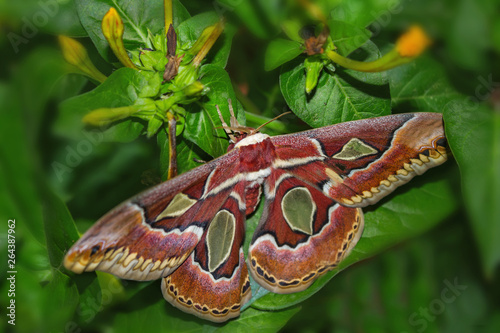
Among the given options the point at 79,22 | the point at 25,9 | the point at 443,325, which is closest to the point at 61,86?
the point at 79,22

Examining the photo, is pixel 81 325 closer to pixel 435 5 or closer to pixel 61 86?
pixel 61 86

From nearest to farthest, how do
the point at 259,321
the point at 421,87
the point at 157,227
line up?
1. the point at 157,227
2. the point at 259,321
3. the point at 421,87

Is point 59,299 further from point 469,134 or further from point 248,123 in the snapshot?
point 469,134

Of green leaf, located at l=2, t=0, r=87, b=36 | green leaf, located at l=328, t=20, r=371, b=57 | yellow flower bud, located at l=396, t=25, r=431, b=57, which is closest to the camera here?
yellow flower bud, located at l=396, t=25, r=431, b=57

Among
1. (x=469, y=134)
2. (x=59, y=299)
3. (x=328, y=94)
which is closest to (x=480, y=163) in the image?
(x=469, y=134)

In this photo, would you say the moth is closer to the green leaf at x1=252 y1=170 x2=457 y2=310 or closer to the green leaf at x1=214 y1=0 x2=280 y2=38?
the green leaf at x1=252 y1=170 x2=457 y2=310

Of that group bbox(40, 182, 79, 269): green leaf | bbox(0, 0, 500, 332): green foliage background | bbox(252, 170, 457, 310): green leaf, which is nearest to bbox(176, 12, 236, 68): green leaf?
bbox(0, 0, 500, 332): green foliage background
